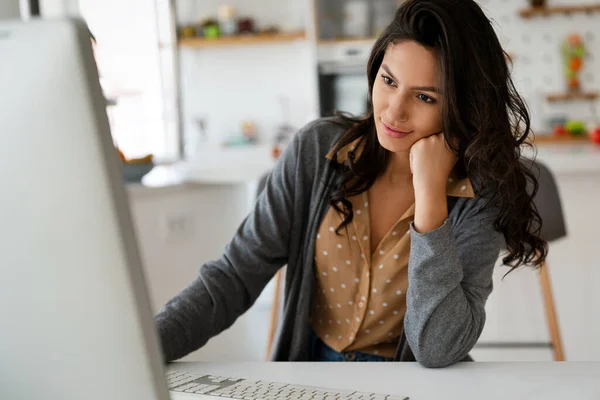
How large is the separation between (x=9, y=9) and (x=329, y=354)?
47.4 inches

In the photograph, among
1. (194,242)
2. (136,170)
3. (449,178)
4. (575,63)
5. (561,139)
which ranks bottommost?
(194,242)

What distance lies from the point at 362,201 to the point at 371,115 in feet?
0.56

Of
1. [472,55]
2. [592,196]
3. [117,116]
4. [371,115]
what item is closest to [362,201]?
[371,115]

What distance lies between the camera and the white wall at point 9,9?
1.85 metres

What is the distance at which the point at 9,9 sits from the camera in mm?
1873

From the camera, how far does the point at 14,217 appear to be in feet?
1.72

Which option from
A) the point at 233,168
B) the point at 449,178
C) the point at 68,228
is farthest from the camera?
the point at 233,168

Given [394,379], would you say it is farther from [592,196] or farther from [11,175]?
Result: [592,196]

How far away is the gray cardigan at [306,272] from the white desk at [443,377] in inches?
2.6

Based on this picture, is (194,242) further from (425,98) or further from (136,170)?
(425,98)

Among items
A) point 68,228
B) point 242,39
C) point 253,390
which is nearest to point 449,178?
point 253,390

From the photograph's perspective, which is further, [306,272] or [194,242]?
[194,242]

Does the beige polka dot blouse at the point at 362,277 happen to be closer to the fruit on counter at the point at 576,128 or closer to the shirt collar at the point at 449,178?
the shirt collar at the point at 449,178

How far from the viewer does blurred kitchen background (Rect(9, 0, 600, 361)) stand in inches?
116
